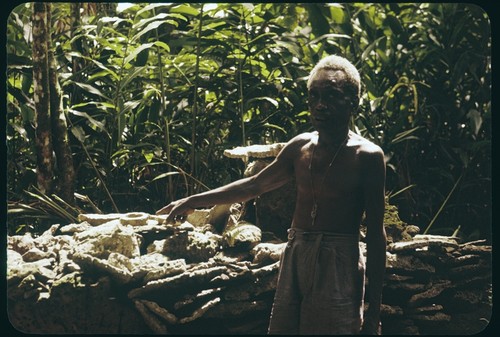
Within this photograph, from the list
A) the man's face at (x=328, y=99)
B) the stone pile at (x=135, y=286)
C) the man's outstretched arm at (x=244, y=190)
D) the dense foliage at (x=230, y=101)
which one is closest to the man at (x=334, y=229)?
the man's face at (x=328, y=99)

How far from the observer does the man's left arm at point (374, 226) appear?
222 centimetres

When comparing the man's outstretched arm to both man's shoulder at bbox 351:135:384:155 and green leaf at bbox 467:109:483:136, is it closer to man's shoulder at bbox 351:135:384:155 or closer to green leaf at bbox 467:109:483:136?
man's shoulder at bbox 351:135:384:155

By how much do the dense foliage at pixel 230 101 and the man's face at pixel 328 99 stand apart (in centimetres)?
145

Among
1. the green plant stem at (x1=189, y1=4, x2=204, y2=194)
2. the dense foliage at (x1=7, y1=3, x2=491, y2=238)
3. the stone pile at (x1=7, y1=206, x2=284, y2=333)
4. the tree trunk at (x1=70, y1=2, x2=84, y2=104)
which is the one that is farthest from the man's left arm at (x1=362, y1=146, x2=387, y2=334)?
the tree trunk at (x1=70, y1=2, x2=84, y2=104)

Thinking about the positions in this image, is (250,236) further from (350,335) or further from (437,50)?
(437,50)

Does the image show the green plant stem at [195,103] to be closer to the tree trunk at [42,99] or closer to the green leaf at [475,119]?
the tree trunk at [42,99]

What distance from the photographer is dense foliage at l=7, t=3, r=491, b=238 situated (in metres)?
3.77

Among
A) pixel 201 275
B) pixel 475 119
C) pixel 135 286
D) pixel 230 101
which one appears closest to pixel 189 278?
pixel 201 275

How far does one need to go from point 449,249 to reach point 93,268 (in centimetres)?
134

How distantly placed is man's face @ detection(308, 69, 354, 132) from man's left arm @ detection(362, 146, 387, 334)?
0.44 ft

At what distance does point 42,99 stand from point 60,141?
0.22 metres

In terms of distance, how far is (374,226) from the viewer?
2.23 m

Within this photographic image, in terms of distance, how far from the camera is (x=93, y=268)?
2758mm

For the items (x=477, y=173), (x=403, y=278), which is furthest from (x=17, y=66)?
(x=477, y=173)
